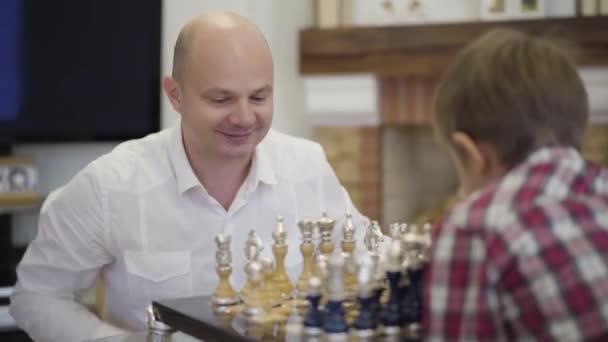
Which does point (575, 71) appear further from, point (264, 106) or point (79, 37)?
point (79, 37)

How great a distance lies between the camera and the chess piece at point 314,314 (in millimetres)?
1118

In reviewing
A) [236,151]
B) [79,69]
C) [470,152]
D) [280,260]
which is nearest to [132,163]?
[236,151]

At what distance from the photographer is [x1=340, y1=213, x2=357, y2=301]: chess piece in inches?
45.7

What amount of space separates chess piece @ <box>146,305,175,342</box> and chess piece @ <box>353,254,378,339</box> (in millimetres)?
309

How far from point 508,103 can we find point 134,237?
911 millimetres

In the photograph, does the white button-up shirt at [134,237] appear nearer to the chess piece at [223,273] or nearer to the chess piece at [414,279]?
the chess piece at [223,273]

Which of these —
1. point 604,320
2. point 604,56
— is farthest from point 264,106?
point 604,56

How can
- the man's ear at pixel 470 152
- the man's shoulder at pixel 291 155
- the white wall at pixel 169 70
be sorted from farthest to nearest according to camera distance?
the white wall at pixel 169 70 → the man's shoulder at pixel 291 155 → the man's ear at pixel 470 152

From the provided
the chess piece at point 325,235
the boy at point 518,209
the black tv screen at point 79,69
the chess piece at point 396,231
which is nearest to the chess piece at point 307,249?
the chess piece at point 325,235

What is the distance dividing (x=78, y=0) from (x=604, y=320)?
2.66 m

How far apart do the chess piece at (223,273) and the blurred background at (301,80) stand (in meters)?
1.87

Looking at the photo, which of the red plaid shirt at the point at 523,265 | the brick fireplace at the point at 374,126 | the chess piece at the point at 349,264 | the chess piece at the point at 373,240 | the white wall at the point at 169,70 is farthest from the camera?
the brick fireplace at the point at 374,126

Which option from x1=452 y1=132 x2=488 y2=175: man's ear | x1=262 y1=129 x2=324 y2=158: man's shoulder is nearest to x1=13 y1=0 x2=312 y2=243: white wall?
x1=262 y1=129 x2=324 y2=158: man's shoulder

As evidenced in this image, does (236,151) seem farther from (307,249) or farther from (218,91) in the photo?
(307,249)
